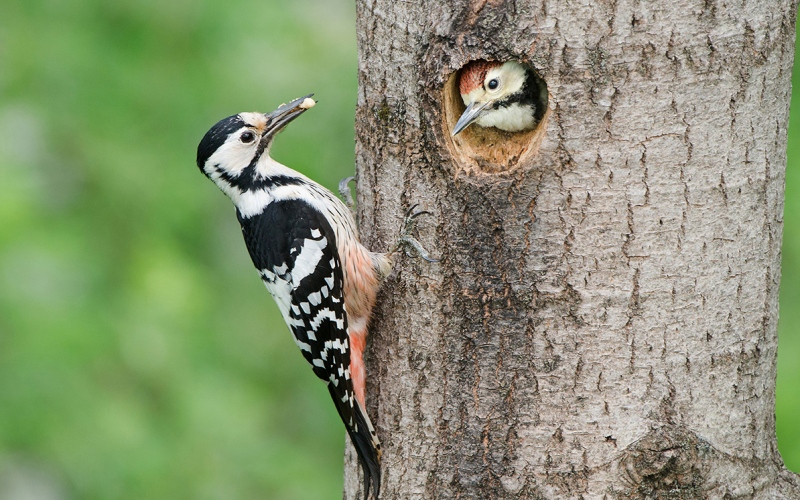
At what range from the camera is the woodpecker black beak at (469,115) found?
2596 millimetres

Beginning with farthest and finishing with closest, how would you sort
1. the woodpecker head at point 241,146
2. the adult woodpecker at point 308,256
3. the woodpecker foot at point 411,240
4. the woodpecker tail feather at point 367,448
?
the woodpecker head at point 241,146, the adult woodpecker at point 308,256, the woodpecker tail feather at point 367,448, the woodpecker foot at point 411,240

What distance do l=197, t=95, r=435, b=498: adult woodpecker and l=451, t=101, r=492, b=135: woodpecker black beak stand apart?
0.46 meters

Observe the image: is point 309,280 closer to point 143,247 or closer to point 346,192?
point 346,192

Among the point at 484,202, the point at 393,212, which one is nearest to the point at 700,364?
the point at 484,202

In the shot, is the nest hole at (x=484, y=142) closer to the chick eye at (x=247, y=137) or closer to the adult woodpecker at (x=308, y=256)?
the adult woodpecker at (x=308, y=256)

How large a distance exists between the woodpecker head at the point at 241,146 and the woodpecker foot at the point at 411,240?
1.03 metres

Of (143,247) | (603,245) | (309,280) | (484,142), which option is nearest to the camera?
(603,245)

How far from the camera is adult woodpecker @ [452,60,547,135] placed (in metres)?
2.61

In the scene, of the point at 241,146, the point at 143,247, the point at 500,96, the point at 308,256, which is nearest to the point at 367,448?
the point at 308,256

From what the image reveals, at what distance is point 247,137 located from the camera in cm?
354

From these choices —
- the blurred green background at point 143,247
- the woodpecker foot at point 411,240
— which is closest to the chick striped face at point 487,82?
the woodpecker foot at point 411,240

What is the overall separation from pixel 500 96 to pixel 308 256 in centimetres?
109

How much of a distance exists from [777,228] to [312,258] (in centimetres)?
175

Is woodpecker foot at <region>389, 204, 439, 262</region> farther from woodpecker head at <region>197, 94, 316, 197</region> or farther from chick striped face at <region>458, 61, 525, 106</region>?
woodpecker head at <region>197, 94, 316, 197</region>
